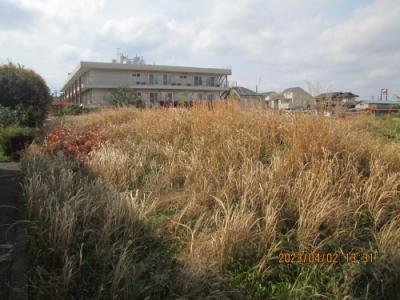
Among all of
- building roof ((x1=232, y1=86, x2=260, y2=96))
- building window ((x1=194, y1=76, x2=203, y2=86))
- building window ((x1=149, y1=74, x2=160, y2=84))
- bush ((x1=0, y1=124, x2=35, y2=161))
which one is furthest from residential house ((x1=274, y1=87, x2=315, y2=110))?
building window ((x1=194, y1=76, x2=203, y2=86))

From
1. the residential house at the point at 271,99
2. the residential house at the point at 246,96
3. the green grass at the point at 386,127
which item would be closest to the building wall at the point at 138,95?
the green grass at the point at 386,127

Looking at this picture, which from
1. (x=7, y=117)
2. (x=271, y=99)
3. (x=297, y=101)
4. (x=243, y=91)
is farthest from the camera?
(x=7, y=117)

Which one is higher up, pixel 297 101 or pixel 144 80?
pixel 144 80

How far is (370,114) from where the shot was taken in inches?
301

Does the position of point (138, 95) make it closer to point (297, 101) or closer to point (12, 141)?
point (12, 141)

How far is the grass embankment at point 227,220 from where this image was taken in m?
2.75

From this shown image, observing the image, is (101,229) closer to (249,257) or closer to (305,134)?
(249,257)

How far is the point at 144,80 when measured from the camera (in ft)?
149

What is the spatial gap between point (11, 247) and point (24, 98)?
1161 centimetres

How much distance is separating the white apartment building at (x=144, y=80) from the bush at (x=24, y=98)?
2561cm

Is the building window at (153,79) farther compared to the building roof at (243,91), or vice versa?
the building window at (153,79)

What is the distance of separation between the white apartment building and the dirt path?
1396 inches

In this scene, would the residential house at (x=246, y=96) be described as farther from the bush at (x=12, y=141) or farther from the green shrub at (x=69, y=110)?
the green shrub at (x=69, y=110)
